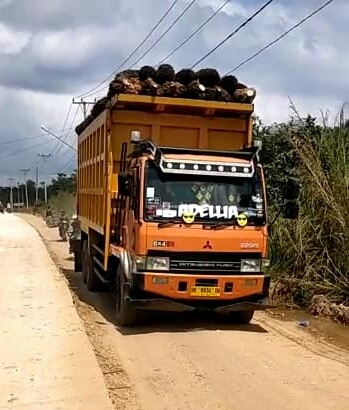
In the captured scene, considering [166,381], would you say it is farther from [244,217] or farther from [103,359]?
[244,217]

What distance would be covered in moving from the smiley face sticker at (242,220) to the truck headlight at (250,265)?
20.0 inches

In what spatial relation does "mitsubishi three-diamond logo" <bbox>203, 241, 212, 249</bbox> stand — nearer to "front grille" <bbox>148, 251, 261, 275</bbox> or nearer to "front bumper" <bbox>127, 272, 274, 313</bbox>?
"front grille" <bbox>148, 251, 261, 275</bbox>

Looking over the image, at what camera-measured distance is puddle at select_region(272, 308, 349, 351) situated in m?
11.7

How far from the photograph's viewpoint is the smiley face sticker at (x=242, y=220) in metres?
11.5

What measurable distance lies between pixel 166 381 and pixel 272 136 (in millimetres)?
13390

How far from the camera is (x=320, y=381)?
27.9 ft

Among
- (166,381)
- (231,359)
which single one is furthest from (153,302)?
(166,381)

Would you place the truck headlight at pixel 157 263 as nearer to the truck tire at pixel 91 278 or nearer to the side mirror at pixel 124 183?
the side mirror at pixel 124 183

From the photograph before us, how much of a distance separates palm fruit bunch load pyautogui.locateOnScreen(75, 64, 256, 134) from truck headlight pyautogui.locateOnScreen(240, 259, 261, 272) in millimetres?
2886

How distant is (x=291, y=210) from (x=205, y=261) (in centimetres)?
364

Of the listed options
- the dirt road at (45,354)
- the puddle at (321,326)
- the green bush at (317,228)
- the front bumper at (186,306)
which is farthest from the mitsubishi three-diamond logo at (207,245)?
the green bush at (317,228)

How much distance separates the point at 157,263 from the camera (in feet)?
36.7

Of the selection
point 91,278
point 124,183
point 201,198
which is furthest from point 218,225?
point 91,278

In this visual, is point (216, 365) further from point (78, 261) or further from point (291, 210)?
point (78, 261)
